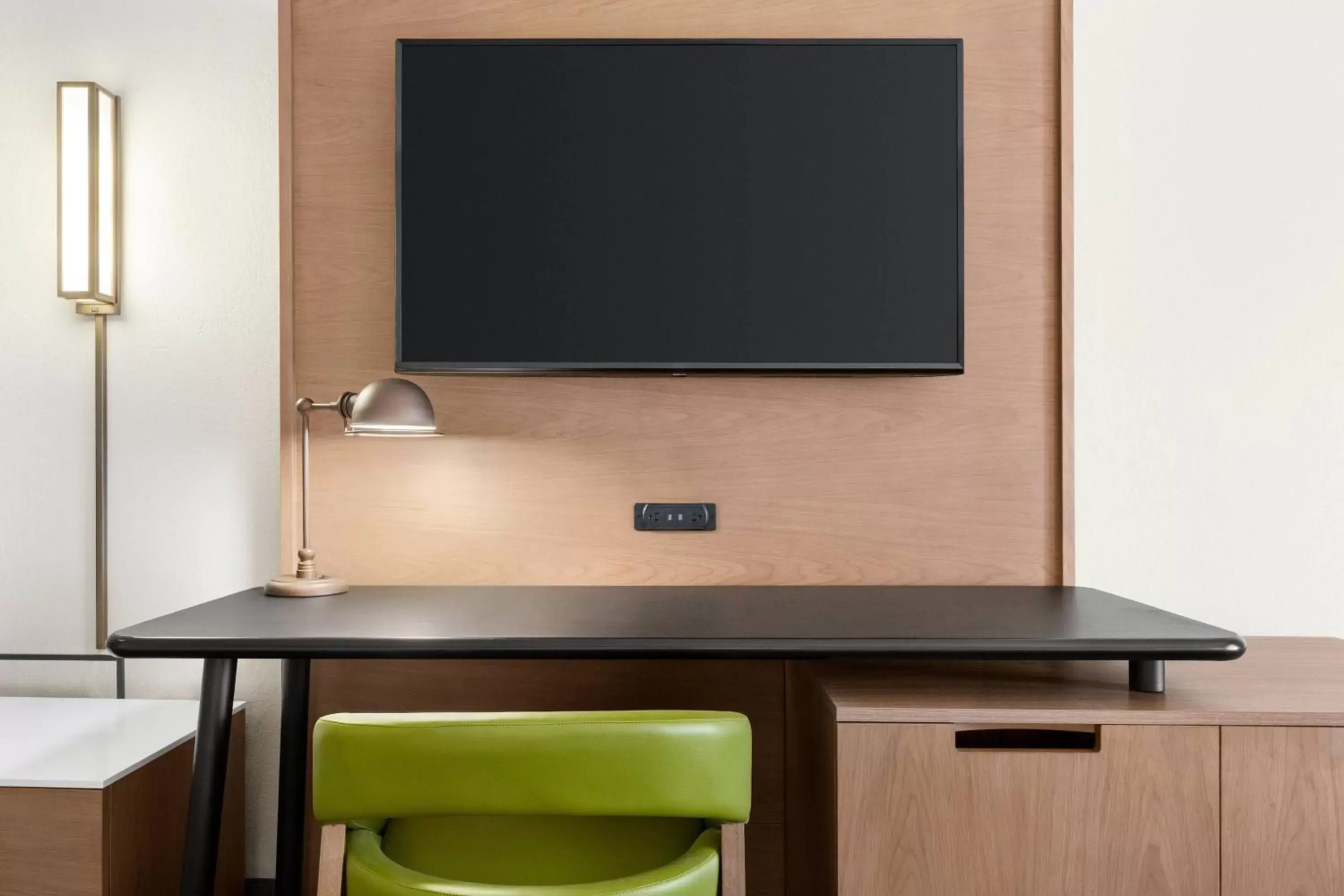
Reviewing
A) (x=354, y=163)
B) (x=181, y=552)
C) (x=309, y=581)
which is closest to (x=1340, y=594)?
(x=309, y=581)

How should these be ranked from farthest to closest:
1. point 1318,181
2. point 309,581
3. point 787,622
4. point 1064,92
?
point 1318,181
point 1064,92
point 309,581
point 787,622

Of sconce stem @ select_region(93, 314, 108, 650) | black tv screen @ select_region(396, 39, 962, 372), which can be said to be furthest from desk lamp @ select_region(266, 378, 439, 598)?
sconce stem @ select_region(93, 314, 108, 650)

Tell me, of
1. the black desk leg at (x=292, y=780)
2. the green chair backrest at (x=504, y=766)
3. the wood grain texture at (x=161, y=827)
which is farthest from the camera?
the black desk leg at (x=292, y=780)

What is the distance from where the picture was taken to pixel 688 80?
179 centimetres

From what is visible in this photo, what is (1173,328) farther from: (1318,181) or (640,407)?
(640,407)

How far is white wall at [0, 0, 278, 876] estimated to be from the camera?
6.52 feet

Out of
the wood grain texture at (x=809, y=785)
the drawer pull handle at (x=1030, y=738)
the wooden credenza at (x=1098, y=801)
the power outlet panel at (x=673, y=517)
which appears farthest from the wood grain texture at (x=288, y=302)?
the drawer pull handle at (x=1030, y=738)

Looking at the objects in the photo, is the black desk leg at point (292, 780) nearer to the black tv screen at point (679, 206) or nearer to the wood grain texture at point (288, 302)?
the wood grain texture at point (288, 302)

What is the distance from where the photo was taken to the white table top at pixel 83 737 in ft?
4.80

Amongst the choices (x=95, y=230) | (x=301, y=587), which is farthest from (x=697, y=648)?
(x=95, y=230)

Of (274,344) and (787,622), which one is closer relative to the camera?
(787,622)

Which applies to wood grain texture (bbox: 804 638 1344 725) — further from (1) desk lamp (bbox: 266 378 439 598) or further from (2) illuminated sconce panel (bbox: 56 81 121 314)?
(2) illuminated sconce panel (bbox: 56 81 121 314)

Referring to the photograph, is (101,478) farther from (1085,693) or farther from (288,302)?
(1085,693)

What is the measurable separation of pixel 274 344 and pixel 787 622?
132 centimetres
